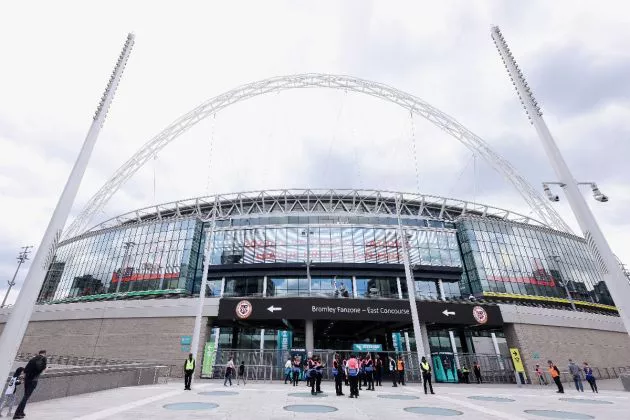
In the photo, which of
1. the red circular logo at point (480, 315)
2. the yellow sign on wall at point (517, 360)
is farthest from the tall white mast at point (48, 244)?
the yellow sign on wall at point (517, 360)

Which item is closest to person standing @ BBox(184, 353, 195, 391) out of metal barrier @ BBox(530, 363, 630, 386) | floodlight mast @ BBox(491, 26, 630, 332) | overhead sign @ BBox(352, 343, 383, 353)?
floodlight mast @ BBox(491, 26, 630, 332)

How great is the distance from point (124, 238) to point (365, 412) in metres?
54.1

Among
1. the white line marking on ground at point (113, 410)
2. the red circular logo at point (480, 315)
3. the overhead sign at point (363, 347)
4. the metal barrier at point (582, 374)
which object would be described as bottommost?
the metal barrier at point (582, 374)

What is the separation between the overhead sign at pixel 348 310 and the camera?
88.7 feet

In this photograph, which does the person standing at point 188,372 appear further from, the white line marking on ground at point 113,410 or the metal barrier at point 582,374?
the metal barrier at point 582,374

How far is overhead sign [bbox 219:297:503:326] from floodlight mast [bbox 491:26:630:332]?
20.3m

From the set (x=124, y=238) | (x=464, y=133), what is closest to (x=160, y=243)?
(x=124, y=238)

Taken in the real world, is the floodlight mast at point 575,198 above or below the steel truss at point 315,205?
below

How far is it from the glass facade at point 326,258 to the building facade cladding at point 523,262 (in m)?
0.17

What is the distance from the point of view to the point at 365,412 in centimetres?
907

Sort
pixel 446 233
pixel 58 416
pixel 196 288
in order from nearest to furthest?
pixel 58 416
pixel 196 288
pixel 446 233

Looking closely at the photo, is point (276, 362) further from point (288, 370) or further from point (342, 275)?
point (342, 275)

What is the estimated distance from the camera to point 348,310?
2752 cm

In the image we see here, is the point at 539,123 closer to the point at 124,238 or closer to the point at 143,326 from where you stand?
the point at 143,326
